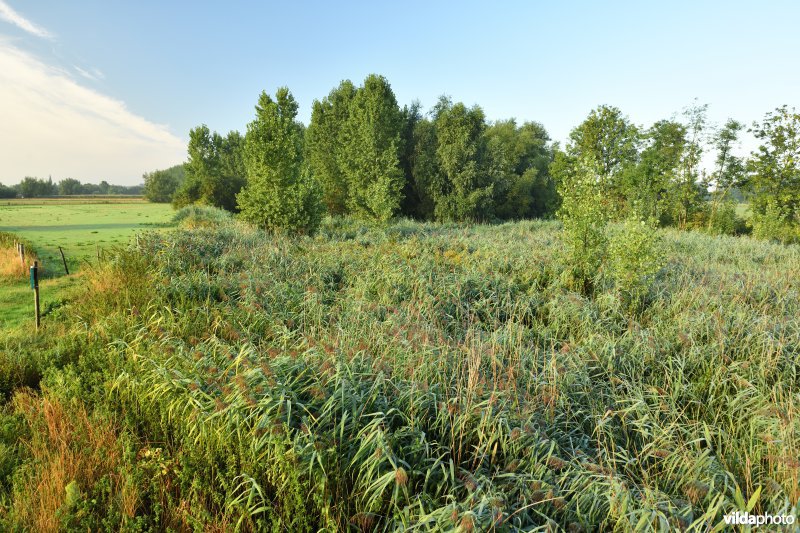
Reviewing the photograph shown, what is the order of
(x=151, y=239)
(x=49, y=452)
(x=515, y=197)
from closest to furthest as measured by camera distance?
1. (x=49, y=452)
2. (x=151, y=239)
3. (x=515, y=197)

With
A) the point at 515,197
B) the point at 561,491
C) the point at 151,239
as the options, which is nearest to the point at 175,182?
the point at 515,197

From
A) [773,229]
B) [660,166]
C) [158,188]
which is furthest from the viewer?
[158,188]

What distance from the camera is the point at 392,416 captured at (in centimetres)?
353

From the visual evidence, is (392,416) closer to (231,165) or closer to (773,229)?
(773,229)

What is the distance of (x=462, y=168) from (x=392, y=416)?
2878 centimetres

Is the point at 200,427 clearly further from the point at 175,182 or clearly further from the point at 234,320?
the point at 175,182

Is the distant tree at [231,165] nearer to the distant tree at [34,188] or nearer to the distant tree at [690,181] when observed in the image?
the distant tree at [690,181]

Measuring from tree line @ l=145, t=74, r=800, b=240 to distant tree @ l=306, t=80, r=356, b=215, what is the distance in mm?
101

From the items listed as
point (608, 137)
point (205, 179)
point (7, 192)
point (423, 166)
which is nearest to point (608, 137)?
point (608, 137)

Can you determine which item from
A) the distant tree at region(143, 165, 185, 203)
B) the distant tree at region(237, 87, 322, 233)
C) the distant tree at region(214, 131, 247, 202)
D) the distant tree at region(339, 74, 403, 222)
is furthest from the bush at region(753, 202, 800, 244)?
the distant tree at region(143, 165, 185, 203)

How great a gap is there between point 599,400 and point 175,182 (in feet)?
315

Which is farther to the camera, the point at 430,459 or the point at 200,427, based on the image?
the point at 200,427

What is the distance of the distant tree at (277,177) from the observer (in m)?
17.3

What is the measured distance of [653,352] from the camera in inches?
208
